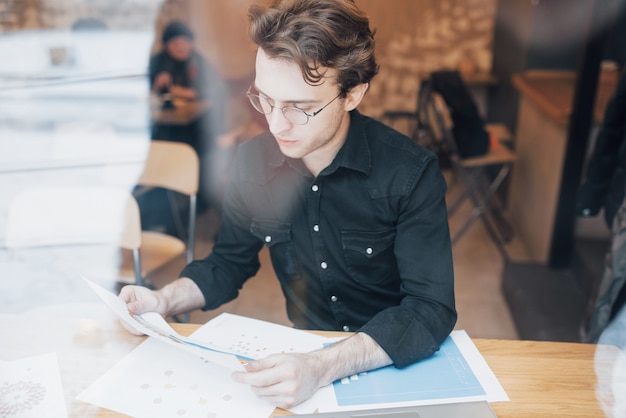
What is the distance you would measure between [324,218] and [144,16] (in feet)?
11.8

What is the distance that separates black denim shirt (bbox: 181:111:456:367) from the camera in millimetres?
1050

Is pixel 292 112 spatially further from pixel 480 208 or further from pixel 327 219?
pixel 480 208

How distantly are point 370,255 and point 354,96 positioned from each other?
327 mm

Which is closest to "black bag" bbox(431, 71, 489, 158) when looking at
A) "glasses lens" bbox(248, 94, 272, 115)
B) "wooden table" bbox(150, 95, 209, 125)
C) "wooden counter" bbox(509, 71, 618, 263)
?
"wooden counter" bbox(509, 71, 618, 263)

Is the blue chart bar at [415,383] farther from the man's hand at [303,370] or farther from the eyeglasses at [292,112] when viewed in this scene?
the eyeglasses at [292,112]

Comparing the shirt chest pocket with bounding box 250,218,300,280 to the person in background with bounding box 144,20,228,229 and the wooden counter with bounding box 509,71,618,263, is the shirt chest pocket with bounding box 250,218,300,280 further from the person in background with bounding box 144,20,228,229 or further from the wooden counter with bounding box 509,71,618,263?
the person in background with bounding box 144,20,228,229

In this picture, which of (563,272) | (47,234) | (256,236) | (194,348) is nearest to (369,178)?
(256,236)

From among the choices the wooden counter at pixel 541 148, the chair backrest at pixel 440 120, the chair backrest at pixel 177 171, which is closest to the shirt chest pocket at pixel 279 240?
the chair backrest at pixel 177 171

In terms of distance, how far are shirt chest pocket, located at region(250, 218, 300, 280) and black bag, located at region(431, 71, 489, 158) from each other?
80.0 inches

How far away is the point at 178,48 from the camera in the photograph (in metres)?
3.58

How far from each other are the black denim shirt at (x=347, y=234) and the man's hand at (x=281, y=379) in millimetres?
194

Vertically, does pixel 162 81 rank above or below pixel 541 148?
above

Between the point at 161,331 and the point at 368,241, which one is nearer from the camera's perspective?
the point at 161,331

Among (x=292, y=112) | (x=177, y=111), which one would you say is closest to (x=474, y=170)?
(x=177, y=111)
